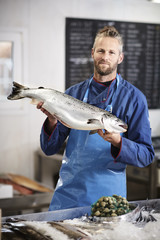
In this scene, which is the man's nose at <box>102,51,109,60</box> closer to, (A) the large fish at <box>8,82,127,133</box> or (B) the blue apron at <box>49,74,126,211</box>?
(B) the blue apron at <box>49,74,126,211</box>

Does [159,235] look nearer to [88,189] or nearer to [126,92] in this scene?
[88,189]

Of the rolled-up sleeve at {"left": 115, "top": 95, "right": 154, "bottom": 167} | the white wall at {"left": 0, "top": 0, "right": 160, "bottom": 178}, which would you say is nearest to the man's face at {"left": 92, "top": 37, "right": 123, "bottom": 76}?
the rolled-up sleeve at {"left": 115, "top": 95, "right": 154, "bottom": 167}

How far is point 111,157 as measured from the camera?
5.99ft

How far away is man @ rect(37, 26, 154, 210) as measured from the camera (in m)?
1.81

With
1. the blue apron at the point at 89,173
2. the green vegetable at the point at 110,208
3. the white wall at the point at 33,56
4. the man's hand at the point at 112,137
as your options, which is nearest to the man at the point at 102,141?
the blue apron at the point at 89,173

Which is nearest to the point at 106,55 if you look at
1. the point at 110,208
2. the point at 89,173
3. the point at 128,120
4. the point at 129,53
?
the point at 128,120

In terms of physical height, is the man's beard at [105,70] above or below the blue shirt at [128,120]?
above

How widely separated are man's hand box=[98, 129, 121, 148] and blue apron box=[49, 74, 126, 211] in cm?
21

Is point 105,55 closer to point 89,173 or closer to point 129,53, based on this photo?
point 89,173

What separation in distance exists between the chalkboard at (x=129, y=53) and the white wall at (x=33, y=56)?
0.09 meters

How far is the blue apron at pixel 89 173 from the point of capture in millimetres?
1832

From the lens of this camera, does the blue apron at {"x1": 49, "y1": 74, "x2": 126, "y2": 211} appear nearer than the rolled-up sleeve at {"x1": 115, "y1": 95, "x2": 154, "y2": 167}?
No

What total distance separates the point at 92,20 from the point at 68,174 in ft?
8.27

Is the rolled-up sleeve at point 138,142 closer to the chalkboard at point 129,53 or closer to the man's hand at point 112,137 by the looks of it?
the man's hand at point 112,137
